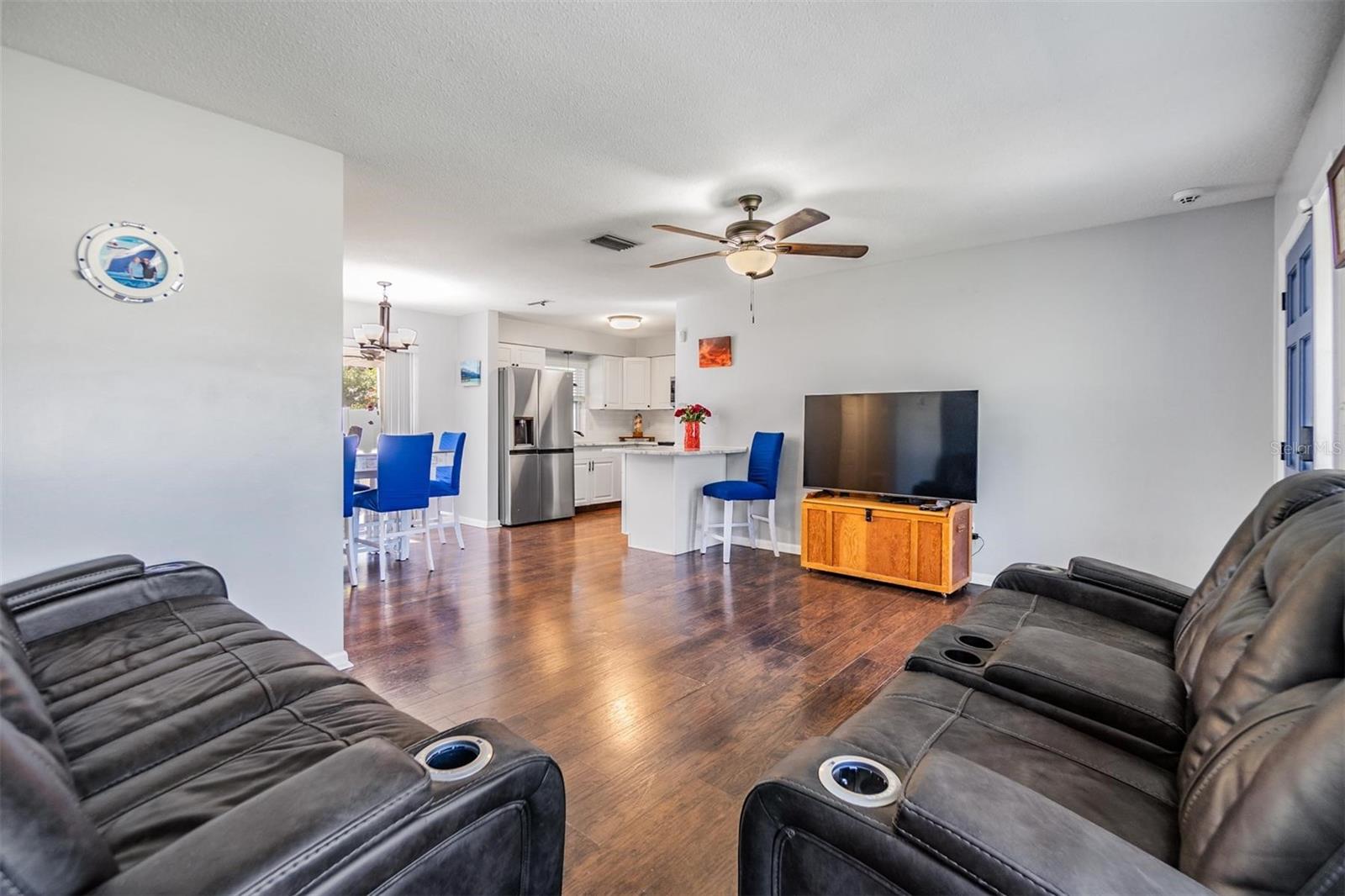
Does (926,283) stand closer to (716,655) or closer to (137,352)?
(716,655)

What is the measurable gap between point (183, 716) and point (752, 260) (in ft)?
10.2

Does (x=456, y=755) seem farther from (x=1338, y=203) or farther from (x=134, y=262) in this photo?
(x=1338, y=203)

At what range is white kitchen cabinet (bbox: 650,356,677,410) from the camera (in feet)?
27.4

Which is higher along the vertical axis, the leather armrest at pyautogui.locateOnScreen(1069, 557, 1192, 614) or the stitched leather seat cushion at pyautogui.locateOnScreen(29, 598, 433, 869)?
the leather armrest at pyautogui.locateOnScreen(1069, 557, 1192, 614)

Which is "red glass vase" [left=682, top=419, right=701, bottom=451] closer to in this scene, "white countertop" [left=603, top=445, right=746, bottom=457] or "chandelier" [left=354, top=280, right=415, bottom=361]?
"white countertop" [left=603, top=445, right=746, bottom=457]


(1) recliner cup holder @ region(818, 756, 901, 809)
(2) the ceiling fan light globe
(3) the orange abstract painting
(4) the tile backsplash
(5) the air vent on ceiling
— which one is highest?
(5) the air vent on ceiling

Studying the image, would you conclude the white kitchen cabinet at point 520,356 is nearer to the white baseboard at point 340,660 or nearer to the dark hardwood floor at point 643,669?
the dark hardwood floor at point 643,669

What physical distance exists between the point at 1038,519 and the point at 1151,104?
2624 millimetres

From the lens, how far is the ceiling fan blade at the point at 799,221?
2.87 m

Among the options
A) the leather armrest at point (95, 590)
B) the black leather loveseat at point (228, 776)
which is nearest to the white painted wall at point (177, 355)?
the leather armrest at point (95, 590)

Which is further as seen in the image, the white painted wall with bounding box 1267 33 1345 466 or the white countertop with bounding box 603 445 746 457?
the white countertop with bounding box 603 445 746 457

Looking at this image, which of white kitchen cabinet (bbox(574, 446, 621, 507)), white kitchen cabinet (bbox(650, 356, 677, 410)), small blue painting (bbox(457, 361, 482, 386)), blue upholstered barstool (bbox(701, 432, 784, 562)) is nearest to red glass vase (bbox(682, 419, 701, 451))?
blue upholstered barstool (bbox(701, 432, 784, 562))

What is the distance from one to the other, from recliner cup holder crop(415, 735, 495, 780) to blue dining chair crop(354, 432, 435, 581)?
3.75 meters

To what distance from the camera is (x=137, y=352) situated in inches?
91.9
